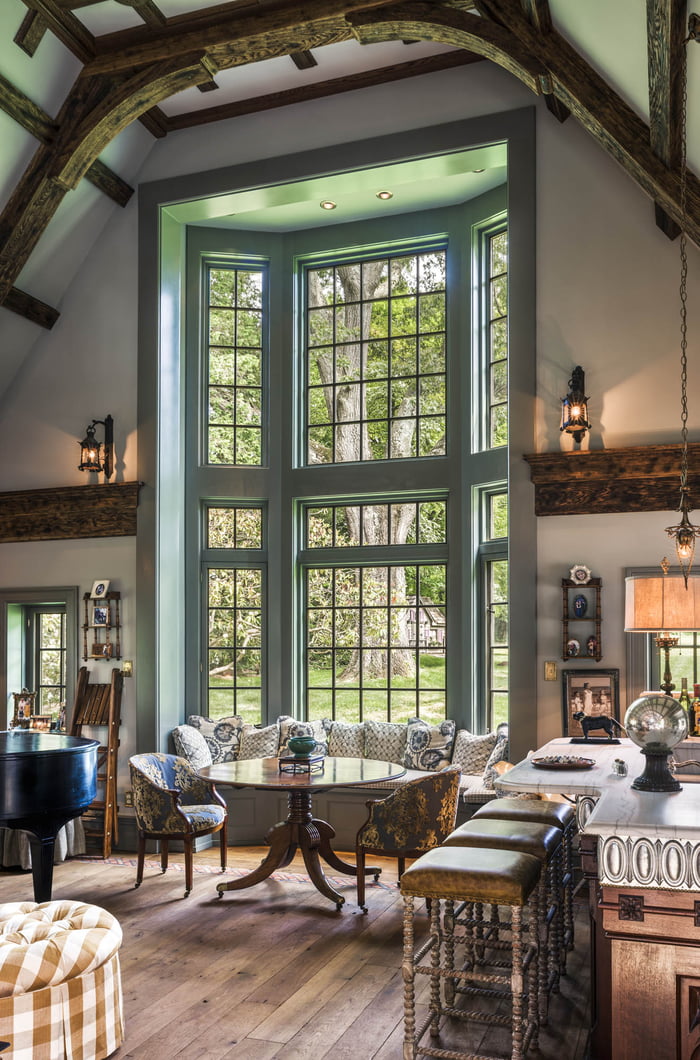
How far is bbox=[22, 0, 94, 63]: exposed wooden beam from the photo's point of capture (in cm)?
585

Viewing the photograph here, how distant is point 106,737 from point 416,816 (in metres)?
3.16

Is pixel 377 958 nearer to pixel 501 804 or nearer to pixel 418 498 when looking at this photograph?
pixel 501 804

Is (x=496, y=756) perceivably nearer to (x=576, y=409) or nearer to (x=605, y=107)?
(x=576, y=409)

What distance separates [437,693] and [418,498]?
1643mm

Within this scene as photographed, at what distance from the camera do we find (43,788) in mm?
5133

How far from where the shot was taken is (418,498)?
7.67 meters

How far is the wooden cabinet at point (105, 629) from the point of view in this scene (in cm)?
749

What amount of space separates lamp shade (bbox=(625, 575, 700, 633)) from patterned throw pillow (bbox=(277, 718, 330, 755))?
415 cm

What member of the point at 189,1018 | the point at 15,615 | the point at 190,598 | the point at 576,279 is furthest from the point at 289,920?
the point at 576,279

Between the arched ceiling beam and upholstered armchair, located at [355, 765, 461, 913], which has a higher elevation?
the arched ceiling beam

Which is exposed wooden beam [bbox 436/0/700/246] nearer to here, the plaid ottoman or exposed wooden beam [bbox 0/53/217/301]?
exposed wooden beam [bbox 0/53/217/301]

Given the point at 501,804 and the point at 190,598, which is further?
the point at 190,598

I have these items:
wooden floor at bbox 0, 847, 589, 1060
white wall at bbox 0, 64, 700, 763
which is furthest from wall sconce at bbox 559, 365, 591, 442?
wooden floor at bbox 0, 847, 589, 1060

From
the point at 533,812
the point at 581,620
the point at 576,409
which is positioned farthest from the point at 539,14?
the point at 533,812
